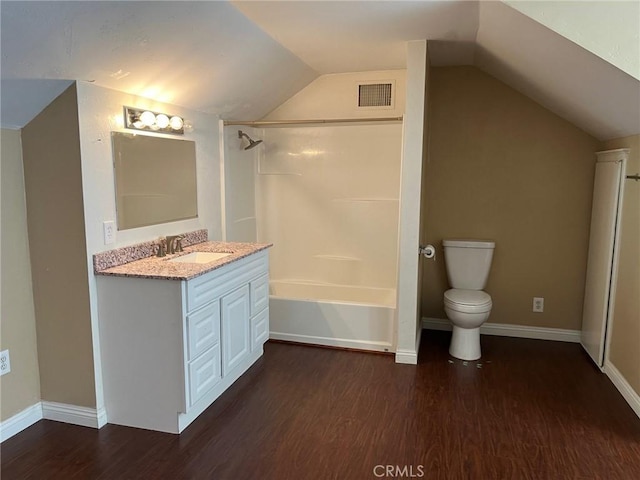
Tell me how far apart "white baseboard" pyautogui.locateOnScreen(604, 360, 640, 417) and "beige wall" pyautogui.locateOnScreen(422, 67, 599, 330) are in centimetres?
73

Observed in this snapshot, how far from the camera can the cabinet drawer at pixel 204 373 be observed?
8.00 feet

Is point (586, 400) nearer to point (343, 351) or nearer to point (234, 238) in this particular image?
point (343, 351)

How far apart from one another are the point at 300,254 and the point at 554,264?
6.92 ft

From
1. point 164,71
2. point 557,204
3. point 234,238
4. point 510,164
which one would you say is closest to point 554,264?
point 557,204

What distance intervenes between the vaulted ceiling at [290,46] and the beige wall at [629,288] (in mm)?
325

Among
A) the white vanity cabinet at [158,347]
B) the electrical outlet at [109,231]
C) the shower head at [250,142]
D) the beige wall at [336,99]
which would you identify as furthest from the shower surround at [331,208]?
the electrical outlet at [109,231]

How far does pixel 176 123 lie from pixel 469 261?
7.71 ft

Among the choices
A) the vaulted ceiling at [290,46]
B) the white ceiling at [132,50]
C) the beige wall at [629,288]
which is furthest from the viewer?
the beige wall at [629,288]

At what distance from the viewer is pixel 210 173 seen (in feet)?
11.4

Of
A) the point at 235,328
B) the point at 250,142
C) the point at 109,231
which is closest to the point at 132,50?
the point at 109,231

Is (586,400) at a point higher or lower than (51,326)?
lower

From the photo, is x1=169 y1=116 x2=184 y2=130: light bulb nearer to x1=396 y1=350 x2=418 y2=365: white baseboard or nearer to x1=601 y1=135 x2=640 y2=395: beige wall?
x1=396 y1=350 x2=418 y2=365: white baseboard

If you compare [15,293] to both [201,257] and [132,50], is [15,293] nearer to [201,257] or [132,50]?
[201,257]

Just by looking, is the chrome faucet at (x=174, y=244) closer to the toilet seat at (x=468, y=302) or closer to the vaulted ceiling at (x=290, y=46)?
the vaulted ceiling at (x=290, y=46)
